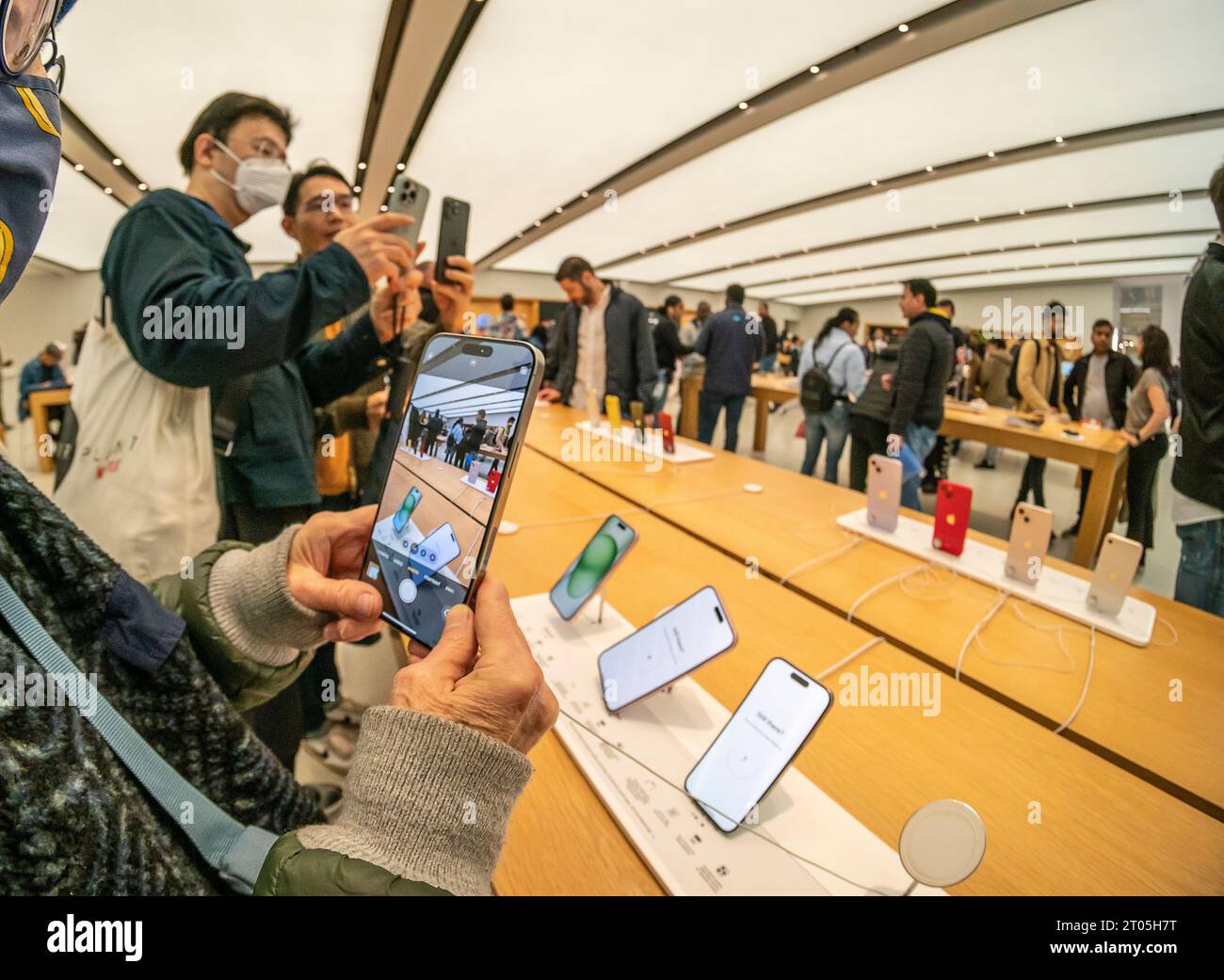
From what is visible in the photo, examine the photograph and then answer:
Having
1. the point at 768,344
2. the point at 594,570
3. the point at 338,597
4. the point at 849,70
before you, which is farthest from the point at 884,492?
the point at 768,344

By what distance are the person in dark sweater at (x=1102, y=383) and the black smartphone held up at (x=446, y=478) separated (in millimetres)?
4218

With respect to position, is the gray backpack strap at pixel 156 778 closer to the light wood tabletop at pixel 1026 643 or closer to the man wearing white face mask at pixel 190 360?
the man wearing white face mask at pixel 190 360

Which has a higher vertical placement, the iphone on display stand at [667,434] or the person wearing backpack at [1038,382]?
the person wearing backpack at [1038,382]

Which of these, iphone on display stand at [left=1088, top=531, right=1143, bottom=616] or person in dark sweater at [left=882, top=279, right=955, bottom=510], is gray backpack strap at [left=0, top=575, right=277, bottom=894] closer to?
iphone on display stand at [left=1088, top=531, right=1143, bottom=616]

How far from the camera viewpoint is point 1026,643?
1.18m

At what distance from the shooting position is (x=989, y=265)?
459 inches

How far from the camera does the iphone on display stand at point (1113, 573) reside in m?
1.20

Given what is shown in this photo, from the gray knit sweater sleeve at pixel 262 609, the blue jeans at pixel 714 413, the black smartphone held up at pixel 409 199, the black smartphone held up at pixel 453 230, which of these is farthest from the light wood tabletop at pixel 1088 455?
the gray knit sweater sleeve at pixel 262 609

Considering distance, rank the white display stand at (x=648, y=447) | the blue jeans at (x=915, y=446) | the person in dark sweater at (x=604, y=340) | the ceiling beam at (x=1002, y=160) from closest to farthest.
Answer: the white display stand at (x=648, y=447) → the blue jeans at (x=915, y=446) → the person in dark sweater at (x=604, y=340) → the ceiling beam at (x=1002, y=160)

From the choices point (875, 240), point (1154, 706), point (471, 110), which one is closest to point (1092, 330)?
point (1154, 706)

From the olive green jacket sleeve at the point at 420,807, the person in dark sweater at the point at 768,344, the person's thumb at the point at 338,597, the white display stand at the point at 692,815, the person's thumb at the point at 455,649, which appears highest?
the person in dark sweater at the point at 768,344

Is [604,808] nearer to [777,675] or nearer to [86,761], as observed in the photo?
[777,675]

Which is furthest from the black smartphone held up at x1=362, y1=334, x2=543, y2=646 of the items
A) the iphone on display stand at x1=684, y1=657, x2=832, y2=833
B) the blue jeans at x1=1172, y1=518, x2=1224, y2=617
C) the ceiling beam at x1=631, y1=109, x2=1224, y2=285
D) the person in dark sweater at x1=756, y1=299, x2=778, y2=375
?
the person in dark sweater at x1=756, y1=299, x2=778, y2=375
